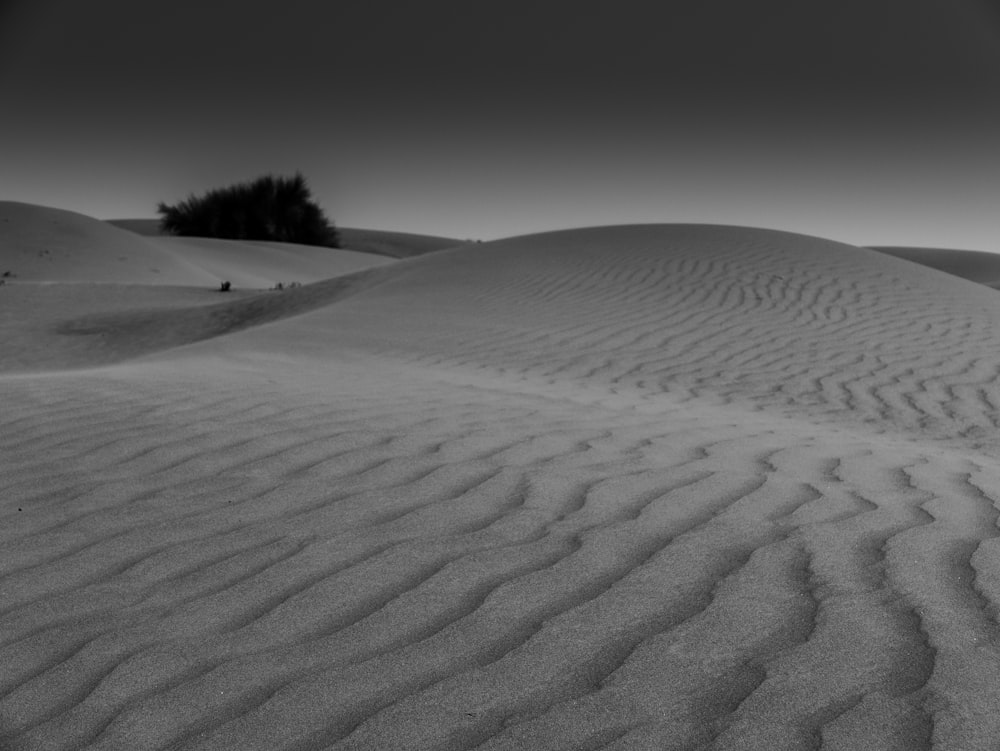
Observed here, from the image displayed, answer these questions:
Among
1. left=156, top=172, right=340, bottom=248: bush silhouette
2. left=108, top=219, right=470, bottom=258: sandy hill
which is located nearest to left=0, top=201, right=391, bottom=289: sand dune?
left=156, top=172, right=340, bottom=248: bush silhouette

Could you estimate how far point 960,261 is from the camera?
139ft

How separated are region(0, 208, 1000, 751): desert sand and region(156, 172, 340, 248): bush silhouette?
33.9 meters

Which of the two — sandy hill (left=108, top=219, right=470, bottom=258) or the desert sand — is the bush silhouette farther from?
the desert sand

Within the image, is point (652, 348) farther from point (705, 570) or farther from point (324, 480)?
point (705, 570)

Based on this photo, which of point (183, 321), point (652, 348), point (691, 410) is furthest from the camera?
point (183, 321)

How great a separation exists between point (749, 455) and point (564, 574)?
182 centimetres

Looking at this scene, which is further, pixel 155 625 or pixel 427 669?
pixel 155 625

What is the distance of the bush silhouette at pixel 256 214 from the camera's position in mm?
39531

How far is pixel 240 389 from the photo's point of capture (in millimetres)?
5230

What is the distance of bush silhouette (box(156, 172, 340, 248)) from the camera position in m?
39.5

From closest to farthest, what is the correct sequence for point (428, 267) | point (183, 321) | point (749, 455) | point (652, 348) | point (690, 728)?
1. point (690, 728)
2. point (749, 455)
3. point (652, 348)
4. point (183, 321)
5. point (428, 267)

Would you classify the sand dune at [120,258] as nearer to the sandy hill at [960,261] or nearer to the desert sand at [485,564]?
the desert sand at [485,564]

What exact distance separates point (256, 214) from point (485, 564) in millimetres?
38727

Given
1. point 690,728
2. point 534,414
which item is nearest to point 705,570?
point 690,728
